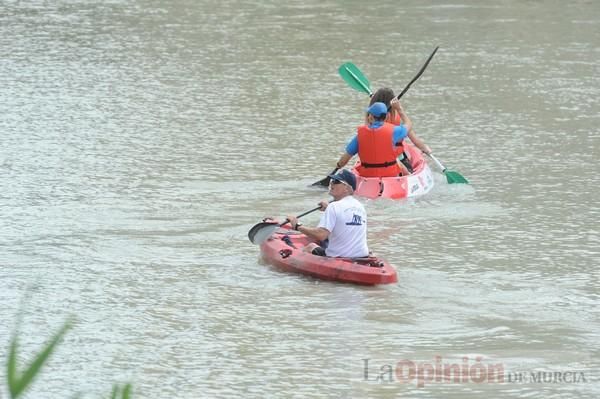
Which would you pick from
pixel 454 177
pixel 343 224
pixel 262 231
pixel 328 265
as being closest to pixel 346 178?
pixel 343 224

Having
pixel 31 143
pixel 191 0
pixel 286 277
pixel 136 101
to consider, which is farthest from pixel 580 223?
pixel 191 0

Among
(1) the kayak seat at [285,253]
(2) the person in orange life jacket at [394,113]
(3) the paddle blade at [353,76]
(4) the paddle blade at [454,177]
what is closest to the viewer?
(1) the kayak seat at [285,253]

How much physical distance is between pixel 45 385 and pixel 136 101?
1137cm

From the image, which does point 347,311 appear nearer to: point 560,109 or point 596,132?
point 596,132

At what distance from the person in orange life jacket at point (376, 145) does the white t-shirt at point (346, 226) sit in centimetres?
295

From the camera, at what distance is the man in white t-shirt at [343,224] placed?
9.46 meters

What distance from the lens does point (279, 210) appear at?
41.2ft

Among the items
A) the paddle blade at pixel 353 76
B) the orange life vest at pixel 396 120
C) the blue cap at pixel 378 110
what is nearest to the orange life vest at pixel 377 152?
the blue cap at pixel 378 110

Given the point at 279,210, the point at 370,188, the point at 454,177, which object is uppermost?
the point at 370,188

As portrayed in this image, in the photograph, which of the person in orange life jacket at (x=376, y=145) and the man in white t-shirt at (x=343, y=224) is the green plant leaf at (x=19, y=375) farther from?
the person in orange life jacket at (x=376, y=145)

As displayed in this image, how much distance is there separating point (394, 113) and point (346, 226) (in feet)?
14.1

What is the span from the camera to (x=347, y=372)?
7797mm

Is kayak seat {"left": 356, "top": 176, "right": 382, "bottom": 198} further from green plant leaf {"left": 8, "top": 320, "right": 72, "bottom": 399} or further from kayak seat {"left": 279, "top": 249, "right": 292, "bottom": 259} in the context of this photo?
green plant leaf {"left": 8, "top": 320, "right": 72, "bottom": 399}

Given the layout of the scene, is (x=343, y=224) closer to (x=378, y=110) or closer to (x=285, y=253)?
(x=285, y=253)
